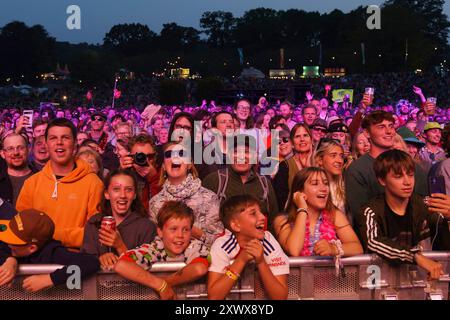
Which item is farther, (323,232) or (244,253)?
A: (323,232)

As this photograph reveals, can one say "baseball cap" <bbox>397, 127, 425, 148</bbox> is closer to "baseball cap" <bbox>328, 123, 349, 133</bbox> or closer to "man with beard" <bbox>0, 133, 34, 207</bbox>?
"baseball cap" <bbox>328, 123, 349, 133</bbox>

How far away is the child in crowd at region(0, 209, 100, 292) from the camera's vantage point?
3811 millimetres

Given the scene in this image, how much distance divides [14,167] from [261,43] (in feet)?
442

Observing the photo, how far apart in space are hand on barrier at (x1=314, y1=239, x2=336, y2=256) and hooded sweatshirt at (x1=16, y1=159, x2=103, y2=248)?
1.86 m

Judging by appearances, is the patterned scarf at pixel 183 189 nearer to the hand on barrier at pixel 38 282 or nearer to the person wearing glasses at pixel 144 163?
the person wearing glasses at pixel 144 163

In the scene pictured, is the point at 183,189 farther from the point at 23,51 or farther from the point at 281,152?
the point at 23,51

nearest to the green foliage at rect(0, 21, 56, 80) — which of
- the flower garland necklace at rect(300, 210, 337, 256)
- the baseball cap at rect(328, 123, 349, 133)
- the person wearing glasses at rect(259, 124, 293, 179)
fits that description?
the baseball cap at rect(328, 123, 349, 133)

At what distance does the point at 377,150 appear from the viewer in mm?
5793

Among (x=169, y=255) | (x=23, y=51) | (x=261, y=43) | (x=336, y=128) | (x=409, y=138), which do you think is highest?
(x=261, y=43)

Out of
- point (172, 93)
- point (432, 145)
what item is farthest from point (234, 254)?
point (172, 93)

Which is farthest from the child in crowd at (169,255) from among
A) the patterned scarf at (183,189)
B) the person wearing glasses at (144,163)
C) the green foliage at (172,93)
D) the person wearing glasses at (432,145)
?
the green foliage at (172,93)

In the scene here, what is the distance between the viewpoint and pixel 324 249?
408 cm

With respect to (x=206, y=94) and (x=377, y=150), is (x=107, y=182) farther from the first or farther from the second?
(x=206, y=94)

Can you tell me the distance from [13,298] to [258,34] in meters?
139
